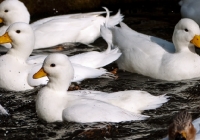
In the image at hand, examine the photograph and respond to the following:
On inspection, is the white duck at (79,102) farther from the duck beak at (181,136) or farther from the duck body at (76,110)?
the duck beak at (181,136)

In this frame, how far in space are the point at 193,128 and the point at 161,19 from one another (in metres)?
6.24

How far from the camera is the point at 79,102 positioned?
31.1 feet

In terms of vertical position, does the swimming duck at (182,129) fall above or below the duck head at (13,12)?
below

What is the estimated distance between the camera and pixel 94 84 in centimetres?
1133

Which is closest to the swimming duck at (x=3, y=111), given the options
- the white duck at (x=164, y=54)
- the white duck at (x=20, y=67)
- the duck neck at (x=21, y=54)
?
the white duck at (x=20, y=67)

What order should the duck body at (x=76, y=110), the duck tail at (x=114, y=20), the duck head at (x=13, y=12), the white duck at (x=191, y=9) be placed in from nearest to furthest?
1. the duck body at (x=76, y=110)
2. the duck head at (x=13, y=12)
3. the duck tail at (x=114, y=20)
4. the white duck at (x=191, y=9)

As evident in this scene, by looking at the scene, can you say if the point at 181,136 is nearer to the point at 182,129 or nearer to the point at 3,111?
the point at 182,129

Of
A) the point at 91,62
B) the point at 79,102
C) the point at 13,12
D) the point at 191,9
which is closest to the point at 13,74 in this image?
the point at 91,62

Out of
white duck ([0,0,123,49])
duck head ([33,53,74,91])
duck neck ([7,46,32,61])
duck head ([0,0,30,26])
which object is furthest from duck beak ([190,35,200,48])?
duck head ([0,0,30,26])

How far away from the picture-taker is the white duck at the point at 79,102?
9.29 m

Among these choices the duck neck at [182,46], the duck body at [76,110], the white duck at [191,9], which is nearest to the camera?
the duck body at [76,110]

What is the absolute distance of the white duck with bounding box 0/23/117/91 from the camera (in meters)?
11.0

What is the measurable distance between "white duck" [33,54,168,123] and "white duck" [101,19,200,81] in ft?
4.91

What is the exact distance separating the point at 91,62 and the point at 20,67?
115cm
